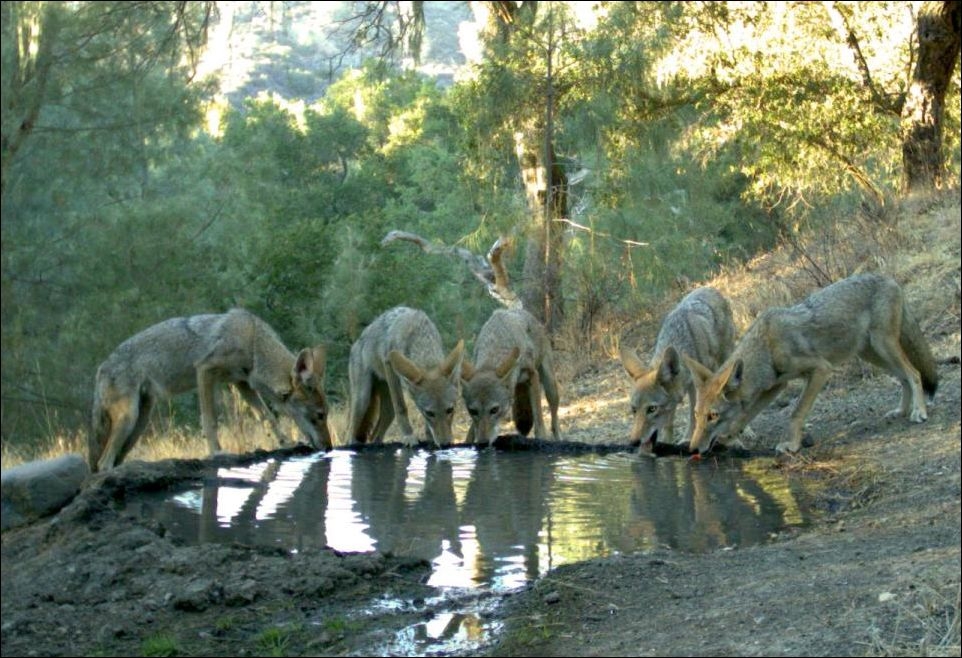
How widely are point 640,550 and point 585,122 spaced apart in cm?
1510

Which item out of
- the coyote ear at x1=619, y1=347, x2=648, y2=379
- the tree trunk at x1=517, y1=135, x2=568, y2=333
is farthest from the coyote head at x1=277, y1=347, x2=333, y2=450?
the tree trunk at x1=517, y1=135, x2=568, y2=333

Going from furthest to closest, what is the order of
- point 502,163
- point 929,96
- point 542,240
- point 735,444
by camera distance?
1. point 502,163
2. point 929,96
3. point 542,240
4. point 735,444

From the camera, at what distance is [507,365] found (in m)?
12.9

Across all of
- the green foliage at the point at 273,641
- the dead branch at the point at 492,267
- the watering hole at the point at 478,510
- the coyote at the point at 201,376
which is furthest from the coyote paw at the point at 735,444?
the dead branch at the point at 492,267

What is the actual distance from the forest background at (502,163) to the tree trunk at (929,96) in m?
0.04

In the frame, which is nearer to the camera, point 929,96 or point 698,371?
point 698,371

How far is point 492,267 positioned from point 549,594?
17.0 metres

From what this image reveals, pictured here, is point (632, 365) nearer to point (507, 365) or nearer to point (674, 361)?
point (674, 361)

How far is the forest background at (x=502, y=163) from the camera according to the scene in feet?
71.5

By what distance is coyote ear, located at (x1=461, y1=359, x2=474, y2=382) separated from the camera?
13.0 m

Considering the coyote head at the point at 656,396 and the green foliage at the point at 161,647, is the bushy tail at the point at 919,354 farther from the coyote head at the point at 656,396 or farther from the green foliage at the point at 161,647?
the green foliage at the point at 161,647

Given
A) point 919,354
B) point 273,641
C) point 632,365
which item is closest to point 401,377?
point 632,365

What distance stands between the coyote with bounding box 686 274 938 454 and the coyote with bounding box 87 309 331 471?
14.0 feet

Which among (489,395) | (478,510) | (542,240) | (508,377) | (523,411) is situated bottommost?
(478,510)
